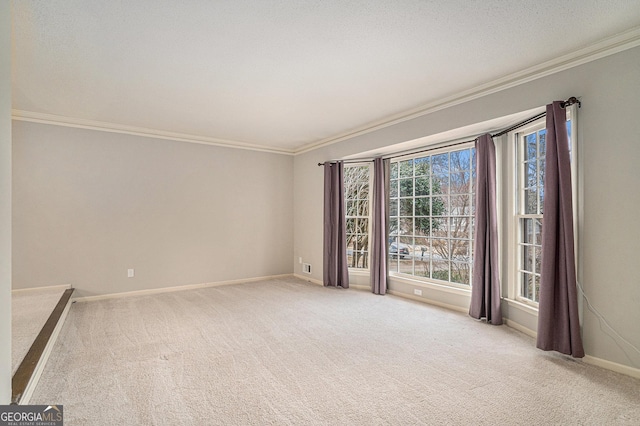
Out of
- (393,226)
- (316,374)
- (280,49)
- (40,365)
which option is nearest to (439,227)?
(393,226)

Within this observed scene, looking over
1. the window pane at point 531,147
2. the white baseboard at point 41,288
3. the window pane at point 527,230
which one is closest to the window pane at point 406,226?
the window pane at point 527,230

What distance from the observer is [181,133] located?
5359 mm

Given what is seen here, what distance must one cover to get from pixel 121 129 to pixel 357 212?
3.96 meters

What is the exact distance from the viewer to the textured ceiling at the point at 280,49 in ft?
7.18

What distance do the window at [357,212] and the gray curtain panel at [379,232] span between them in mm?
372

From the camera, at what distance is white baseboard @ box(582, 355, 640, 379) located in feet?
8.12

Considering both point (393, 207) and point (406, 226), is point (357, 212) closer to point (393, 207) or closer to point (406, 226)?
point (393, 207)

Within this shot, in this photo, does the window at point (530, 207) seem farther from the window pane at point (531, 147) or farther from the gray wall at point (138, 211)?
the gray wall at point (138, 211)

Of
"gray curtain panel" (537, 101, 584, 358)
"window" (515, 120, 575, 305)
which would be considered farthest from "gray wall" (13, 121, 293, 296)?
"gray curtain panel" (537, 101, 584, 358)

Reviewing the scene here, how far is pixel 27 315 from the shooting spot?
3.43m

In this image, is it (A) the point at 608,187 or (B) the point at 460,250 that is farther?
(B) the point at 460,250

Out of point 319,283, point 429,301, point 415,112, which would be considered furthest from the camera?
point 319,283

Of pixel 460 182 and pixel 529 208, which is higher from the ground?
pixel 460 182

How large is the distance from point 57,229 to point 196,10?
13.0ft
